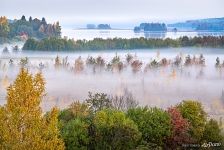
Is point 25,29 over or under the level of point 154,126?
over

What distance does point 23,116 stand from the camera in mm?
12203

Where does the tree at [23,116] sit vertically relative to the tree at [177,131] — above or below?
above

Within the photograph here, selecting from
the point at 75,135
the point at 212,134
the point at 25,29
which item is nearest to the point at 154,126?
the point at 212,134

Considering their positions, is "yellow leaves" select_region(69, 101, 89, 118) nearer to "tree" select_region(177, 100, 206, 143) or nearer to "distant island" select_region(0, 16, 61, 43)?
"tree" select_region(177, 100, 206, 143)

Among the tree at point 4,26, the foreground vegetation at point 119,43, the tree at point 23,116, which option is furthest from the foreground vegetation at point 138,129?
the tree at point 4,26

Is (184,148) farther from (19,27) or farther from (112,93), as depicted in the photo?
(19,27)

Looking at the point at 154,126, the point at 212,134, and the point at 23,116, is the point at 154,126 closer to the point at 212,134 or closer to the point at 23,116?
the point at 212,134

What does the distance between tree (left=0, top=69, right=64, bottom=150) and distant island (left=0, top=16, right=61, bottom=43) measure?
257ft

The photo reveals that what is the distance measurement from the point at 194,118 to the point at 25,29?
237 ft

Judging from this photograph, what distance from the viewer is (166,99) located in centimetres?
5519

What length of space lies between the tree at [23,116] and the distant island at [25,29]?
257 feet

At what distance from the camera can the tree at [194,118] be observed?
25797 mm

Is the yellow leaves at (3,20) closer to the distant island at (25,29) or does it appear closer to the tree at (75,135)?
the distant island at (25,29)

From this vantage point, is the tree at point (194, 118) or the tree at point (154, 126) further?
the tree at point (194, 118)
